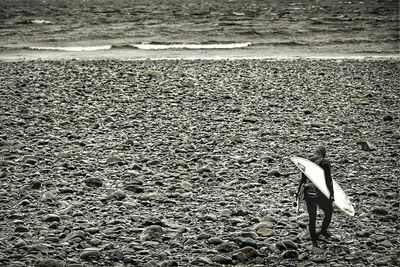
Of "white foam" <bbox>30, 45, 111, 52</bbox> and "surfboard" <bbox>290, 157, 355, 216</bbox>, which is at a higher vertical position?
"surfboard" <bbox>290, 157, 355, 216</bbox>

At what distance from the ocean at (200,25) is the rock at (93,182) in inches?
587

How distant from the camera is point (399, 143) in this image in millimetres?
8695

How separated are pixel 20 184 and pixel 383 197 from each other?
4.79m

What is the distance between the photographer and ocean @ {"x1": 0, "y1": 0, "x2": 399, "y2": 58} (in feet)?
72.6

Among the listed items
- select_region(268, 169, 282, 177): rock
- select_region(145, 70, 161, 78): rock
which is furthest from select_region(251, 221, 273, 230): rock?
select_region(145, 70, 161, 78): rock

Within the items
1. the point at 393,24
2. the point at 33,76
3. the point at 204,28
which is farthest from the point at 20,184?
the point at 393,24

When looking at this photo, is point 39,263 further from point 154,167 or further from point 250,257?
point 154,167

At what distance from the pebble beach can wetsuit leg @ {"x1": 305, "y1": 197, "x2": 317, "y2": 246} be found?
11cm

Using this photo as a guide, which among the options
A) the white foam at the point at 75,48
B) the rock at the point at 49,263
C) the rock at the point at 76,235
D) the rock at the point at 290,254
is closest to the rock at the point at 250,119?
the rock at the point at 290,254

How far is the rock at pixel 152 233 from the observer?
17.7ft

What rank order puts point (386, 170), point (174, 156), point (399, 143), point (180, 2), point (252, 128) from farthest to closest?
point (180, 2), point (252, 128), point (399, 143), point (174, 156), point (386, 170)

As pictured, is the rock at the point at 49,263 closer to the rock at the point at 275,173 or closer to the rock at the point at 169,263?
the rock at the point at 169,263

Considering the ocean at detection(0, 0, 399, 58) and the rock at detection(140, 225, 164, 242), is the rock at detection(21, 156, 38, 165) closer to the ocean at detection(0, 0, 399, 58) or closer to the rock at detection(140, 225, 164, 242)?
the rock at detection(140, 225, 164, 242)

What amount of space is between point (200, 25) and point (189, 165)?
63.2 feet
